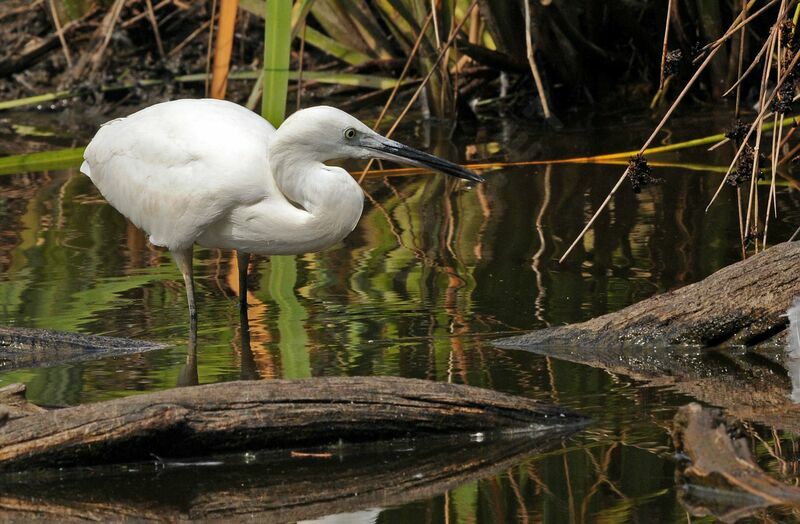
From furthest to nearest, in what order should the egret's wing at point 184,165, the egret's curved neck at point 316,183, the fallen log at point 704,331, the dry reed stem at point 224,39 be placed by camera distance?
1. the dry reed stem at point 224,39
2. the egret's wing at point 184,165
3. the egret's curved neck at point 316,183
4. the fallen log at point 704,331

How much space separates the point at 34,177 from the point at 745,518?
7.27 metres

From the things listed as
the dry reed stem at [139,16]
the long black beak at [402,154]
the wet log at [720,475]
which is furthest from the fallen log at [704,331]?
the dry reed stem at [139,16]

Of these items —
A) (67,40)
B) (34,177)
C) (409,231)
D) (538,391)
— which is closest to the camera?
(538,391)

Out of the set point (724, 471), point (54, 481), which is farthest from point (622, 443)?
point (54, 481)

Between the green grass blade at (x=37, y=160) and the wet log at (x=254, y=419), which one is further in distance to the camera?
the green grass blade at (x=37, y=160)

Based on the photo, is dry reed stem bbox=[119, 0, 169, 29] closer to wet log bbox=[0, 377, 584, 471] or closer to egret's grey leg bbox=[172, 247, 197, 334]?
egret's grey leg bbox=[172, 247, 197, 334]

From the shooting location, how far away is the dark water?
362cm

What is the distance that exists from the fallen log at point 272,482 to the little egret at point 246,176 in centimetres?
154

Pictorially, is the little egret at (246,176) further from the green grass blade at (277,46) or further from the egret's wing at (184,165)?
the green grass blade at (277,46)

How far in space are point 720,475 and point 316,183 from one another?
2.36 metres

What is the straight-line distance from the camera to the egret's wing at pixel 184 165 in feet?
17.1

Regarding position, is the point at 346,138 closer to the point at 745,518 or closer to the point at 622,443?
the point at 622,443

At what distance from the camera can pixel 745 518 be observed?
3.13 metres

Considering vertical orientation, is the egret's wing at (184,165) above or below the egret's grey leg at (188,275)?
above
